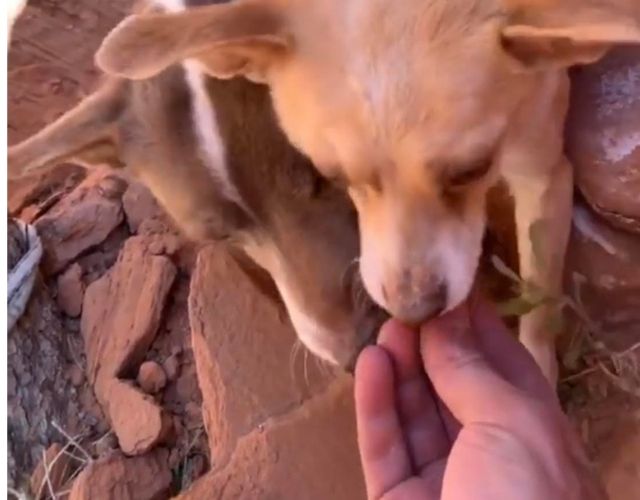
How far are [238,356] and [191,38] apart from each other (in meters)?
1.08

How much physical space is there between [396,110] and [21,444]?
61.8 inches

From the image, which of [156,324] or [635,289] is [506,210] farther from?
[156,324]

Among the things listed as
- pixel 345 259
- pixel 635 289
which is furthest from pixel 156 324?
pixel 635 289

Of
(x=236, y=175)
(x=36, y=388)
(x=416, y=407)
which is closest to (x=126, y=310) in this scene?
(x=36, y=388)

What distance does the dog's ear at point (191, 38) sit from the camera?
1.48 m

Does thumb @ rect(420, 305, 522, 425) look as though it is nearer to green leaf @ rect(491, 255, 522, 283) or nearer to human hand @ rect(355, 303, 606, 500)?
human hand @ rect(355, 303, 606, 500)

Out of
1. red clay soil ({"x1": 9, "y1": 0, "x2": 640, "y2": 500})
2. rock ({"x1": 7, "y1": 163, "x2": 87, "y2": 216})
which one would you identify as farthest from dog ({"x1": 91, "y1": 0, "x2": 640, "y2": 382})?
rock ({"x1": 7, "y1": 163, "x2": 87, "y2": 216})

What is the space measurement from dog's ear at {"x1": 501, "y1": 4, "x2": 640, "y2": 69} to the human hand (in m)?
0.39

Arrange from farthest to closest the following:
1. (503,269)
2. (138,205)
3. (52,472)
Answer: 1. (138,205)
2. (52,472)
3. (503,269)

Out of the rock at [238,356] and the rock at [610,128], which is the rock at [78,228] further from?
the rock at [610,128]

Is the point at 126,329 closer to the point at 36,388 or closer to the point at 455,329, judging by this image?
the point at 36,388

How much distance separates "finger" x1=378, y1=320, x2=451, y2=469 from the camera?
5.74ft

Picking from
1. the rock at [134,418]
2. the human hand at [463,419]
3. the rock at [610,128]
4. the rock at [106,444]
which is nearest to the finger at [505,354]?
the human hand at [463,419]

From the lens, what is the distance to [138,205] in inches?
111
